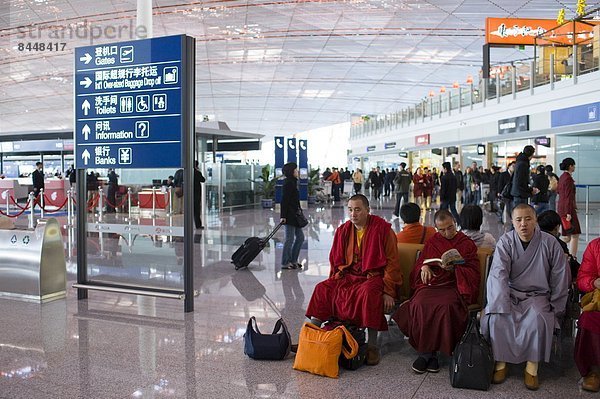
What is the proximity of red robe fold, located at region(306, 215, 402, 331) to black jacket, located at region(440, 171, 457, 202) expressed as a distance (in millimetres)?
10475

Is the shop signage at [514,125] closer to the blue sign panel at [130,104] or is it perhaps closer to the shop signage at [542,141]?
the shop signage at [542,141]

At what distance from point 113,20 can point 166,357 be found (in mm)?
24714

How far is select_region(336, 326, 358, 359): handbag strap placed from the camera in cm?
447

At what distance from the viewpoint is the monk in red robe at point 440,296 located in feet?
14.7

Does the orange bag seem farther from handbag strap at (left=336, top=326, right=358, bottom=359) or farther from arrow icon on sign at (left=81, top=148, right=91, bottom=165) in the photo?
arrow icon on sign at (left=81, top=148, right=91, bottom=165)

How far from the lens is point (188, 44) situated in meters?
6.29

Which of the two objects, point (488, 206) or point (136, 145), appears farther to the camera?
point (488, 206)

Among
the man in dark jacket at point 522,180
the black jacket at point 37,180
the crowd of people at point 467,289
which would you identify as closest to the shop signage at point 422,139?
the black jacket at point 37,180

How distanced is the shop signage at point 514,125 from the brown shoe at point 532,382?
20687 mm

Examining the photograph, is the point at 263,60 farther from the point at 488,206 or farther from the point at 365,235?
the point at 365,235

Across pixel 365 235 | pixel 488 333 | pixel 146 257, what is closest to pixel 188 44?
pixel 365 235

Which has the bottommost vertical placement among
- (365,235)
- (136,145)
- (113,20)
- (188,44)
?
(365,235)

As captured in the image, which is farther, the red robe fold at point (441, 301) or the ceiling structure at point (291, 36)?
the ceiling structure at point (291, 36)

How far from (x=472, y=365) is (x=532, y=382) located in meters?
0.43
